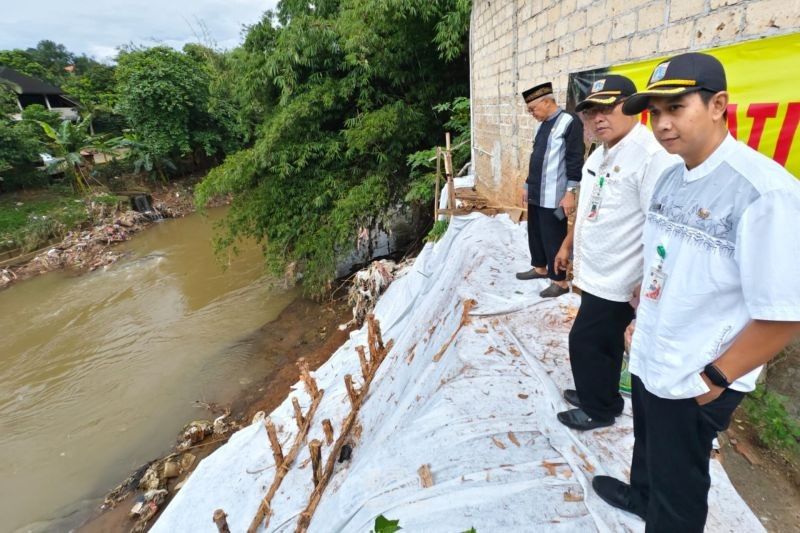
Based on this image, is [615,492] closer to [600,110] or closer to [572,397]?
[572,397]

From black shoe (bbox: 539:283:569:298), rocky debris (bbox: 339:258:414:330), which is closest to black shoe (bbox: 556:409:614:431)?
black shoe (bbox: 539:283:569:298)

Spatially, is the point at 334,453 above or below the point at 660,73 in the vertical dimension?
below

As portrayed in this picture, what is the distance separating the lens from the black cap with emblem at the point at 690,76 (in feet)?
3.28

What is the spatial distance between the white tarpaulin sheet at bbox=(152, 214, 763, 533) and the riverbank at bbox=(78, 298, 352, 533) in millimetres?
1832

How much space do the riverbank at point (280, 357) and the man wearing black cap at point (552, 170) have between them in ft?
12.1

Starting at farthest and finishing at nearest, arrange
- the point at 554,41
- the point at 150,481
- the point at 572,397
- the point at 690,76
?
the point at 150,481 → the point at 554,41 → the point at 572,397 → the point at 690,76

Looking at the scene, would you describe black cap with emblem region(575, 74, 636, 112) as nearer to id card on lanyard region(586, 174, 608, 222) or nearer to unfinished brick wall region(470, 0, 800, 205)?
id card on lanyard region(586, 174, 608, 222)

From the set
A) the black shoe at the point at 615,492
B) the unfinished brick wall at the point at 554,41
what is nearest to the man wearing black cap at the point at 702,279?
the black shoe at the point at 615,492

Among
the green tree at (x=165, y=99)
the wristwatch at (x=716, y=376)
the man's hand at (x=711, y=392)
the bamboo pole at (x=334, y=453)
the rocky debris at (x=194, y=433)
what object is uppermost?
the green tree at (x=165, y=99)

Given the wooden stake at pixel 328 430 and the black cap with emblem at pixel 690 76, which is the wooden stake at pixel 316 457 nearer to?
the wooden stake at pixel 328 430

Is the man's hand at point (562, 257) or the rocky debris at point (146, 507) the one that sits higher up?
the man's hand at point (562, 257)

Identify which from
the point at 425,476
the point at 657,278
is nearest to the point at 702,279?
the point at 657,278

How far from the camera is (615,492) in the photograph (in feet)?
5.10

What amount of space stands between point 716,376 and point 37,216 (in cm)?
1881
